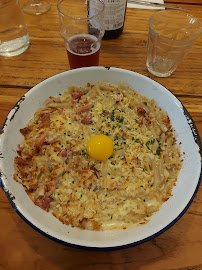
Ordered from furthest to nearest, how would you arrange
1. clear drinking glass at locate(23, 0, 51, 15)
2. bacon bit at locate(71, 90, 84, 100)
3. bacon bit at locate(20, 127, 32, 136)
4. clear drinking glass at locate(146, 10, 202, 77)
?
clear drinking glass at locate(23, 0, 51, 15) → clear drinking glass at locate(146, 10, 202, 77) → bacon bit at locate(71, 90, 84, 100) → bacon bit at locate(20, 127, 32, 136)

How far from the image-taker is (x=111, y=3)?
204 centimetres

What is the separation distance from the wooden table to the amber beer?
11.0 inches

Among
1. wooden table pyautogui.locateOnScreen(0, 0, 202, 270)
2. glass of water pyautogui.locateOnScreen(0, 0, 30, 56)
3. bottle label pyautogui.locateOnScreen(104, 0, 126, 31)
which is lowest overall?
wooden table pyautogui.locateOnScreen(0, 0, 202, 270)

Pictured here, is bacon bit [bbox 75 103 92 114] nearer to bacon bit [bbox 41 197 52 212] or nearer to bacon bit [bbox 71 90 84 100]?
bacon bit [bbox 71 90 84 100]

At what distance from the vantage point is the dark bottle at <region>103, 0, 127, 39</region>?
80.8 inches

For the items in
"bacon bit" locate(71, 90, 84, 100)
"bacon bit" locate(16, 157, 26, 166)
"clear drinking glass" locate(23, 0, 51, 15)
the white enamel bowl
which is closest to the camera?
the white enamel bowl

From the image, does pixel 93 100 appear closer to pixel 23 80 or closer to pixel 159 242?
pixel 23 80

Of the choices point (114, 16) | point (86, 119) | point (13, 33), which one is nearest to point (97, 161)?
point (86, 119)

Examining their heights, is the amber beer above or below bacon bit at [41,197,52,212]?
above

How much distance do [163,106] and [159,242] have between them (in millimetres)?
979

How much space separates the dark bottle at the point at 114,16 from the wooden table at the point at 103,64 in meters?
0.10

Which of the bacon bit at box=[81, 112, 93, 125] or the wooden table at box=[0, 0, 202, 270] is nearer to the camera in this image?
the wooden table at box=[0, 0, 202, 270]

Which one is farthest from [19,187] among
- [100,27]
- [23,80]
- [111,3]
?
[111,3]

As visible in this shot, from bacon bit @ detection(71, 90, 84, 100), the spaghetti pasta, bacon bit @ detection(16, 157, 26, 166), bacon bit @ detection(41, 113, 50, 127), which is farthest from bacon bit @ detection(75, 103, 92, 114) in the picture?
bacon bit @ detection(16, 157, 26, 166)
